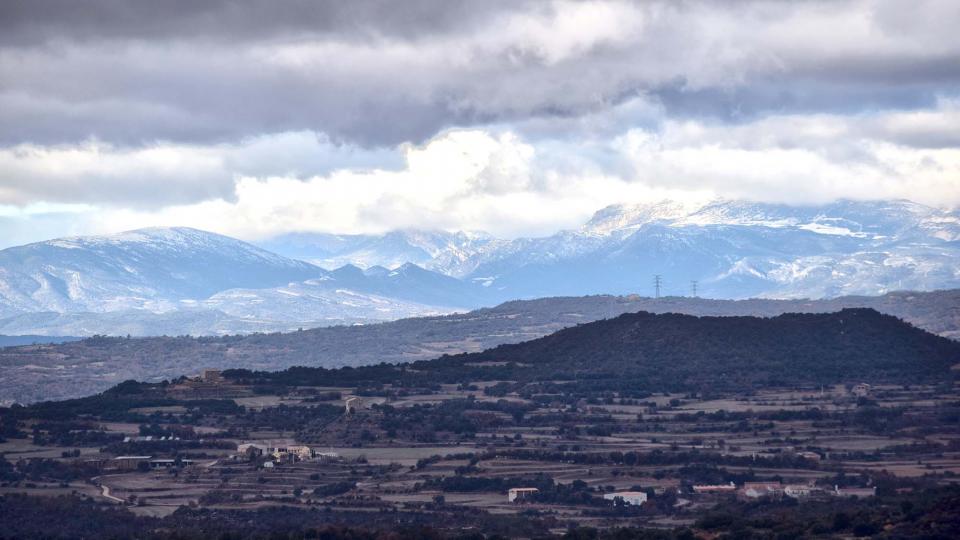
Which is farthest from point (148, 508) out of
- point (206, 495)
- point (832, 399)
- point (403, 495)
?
point (832, 399)

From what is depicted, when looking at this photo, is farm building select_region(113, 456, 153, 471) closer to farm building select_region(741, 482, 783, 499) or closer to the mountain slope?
farm building select_region(741, 482, 783, 499)

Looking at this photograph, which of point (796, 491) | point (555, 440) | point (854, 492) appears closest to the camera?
point (796, 491)

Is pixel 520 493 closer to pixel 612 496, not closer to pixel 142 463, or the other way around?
pixel 612 496

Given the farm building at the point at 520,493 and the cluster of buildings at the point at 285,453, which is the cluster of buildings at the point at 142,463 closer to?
the cluster of buildings at the point at 285,453

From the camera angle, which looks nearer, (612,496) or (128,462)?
(612,496)

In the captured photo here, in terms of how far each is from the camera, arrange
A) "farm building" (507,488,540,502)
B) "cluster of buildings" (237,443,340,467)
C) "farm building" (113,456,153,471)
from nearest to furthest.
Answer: "farm building" (507,488,540,502), "farm building" (113,456,153,471), "cluster of buildings" (237,443,340,467)

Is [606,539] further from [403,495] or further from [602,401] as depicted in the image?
[602,401]

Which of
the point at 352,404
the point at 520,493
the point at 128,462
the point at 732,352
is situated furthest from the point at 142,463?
the point at 732,352

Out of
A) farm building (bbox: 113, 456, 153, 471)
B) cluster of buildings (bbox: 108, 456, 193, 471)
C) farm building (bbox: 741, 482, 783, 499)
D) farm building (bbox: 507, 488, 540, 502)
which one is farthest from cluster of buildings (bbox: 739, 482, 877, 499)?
farm building (bbox: 113, 456, 153, 471)
